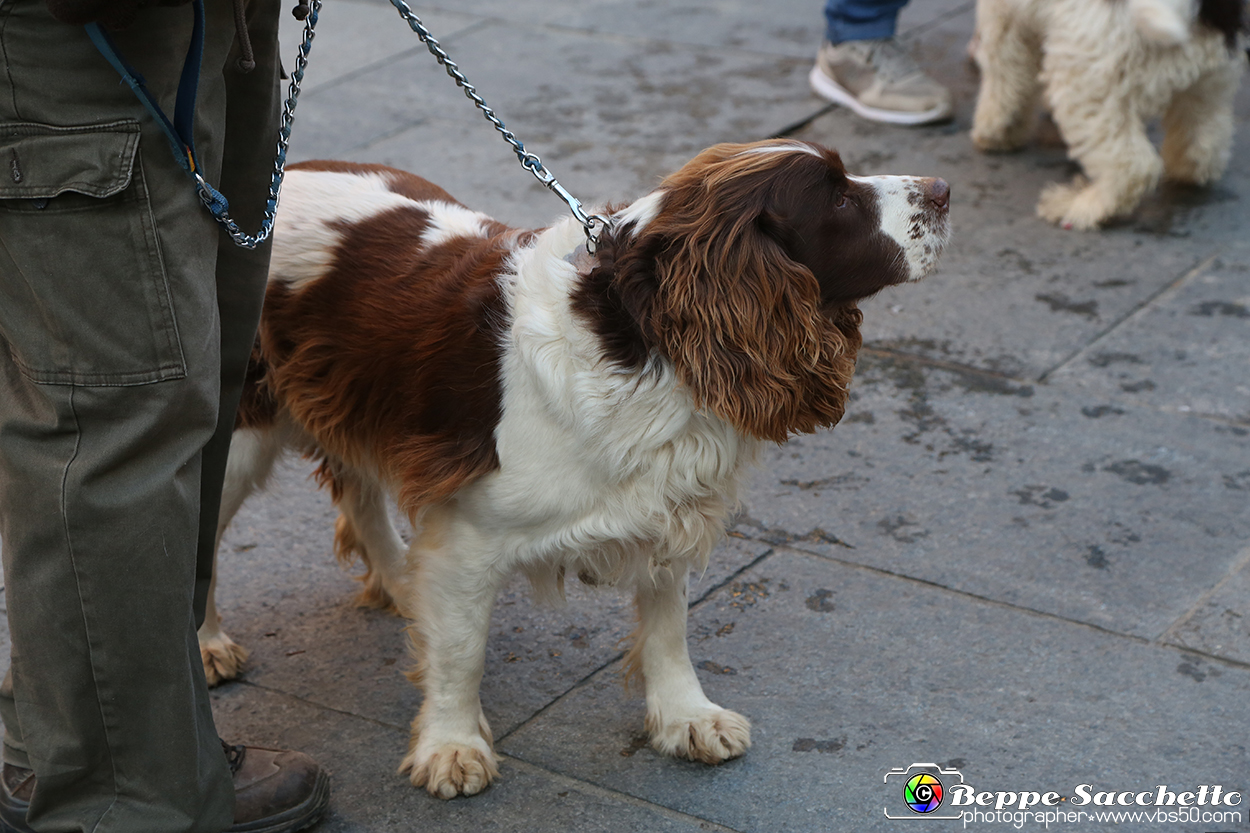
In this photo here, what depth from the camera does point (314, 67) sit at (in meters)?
7.92

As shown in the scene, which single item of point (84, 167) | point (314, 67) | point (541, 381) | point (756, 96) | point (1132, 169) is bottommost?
point (314, 67)

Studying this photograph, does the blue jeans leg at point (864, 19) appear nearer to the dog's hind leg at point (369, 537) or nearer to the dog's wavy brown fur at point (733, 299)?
the dog's hind leg at point (369, 537)

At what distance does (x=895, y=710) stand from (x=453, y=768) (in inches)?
42.9

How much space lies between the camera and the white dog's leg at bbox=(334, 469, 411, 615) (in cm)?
366

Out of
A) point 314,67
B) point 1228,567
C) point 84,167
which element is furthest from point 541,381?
point 314,67

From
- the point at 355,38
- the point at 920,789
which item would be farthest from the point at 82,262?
the point at 355,38

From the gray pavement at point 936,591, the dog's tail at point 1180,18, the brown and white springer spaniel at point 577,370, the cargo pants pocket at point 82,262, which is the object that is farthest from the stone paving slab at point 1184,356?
the cargo pants pocket at point 82,262

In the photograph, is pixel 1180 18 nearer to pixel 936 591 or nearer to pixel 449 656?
pixel 936 591

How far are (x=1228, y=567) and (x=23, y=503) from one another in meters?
3.14

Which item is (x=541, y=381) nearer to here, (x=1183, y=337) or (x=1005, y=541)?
(x=1005, y=541)

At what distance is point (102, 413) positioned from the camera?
7.33 feet

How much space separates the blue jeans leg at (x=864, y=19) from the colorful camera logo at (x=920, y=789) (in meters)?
5.02

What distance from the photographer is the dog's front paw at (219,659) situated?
3.44 metres

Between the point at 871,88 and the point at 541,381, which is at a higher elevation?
the point at 541,381
